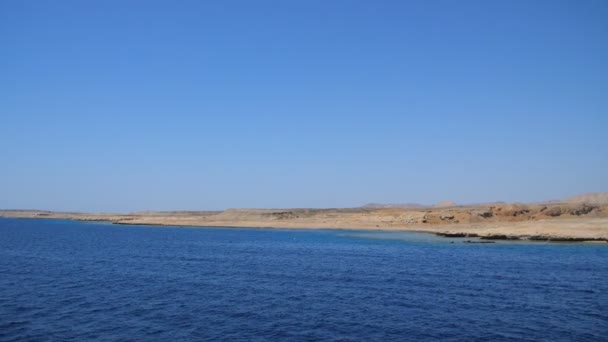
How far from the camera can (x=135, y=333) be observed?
23859 millimetres

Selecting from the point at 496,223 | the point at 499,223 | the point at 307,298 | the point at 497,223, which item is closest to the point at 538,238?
the point at 499,223

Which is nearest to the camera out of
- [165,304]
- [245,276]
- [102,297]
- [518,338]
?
[518,338]

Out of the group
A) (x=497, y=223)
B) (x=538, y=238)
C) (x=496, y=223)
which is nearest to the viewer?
(x=538, y=238)

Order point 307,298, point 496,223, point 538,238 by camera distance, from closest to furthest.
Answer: point 307,298
point 538,238
point 496,223

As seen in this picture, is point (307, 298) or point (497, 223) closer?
point (307, 298)

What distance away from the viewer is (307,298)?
1275 inches

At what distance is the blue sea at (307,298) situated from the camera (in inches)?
949

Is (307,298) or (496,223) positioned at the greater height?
(496,223)

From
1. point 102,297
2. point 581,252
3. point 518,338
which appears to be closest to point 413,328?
point 518,338

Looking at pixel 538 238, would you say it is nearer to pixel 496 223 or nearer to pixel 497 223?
pixel 497 223

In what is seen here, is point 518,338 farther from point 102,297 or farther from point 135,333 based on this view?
point 102,297

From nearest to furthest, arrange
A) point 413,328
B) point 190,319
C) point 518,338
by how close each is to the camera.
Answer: point 518,338, point 413,328, point 190,319

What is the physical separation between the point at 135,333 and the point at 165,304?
659 cm

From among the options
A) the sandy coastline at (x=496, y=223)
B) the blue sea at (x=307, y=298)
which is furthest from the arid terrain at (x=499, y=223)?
the blue sea at (x=307, y=298)
